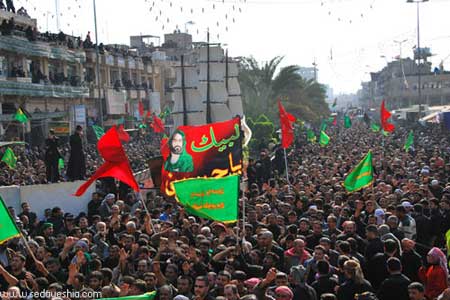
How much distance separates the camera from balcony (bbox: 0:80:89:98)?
3509 centimetres

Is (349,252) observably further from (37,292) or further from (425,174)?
(425,174)

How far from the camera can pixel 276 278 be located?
692cm

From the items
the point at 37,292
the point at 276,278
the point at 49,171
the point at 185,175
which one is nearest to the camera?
the point at 276,278

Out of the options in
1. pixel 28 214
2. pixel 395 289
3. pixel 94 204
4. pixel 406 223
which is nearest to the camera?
pixel 395 289

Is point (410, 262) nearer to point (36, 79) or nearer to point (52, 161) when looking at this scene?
point (52, 161)

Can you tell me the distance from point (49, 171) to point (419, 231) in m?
8.68

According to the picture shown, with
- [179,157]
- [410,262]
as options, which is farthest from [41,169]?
[410,262]

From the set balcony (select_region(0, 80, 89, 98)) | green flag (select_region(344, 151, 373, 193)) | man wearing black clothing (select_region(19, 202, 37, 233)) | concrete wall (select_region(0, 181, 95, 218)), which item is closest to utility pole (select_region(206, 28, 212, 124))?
balcony (select_region(0, 80, 89, 98))

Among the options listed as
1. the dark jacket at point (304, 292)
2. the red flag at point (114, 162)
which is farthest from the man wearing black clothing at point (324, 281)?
the red flag at point (114, 162)

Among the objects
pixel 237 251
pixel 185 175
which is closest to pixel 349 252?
pixel 237 251

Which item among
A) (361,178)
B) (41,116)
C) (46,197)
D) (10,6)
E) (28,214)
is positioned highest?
(10,6)

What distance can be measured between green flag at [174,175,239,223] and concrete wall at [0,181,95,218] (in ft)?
18.8

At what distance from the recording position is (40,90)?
38.6m

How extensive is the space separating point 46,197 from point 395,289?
905 centimetres
